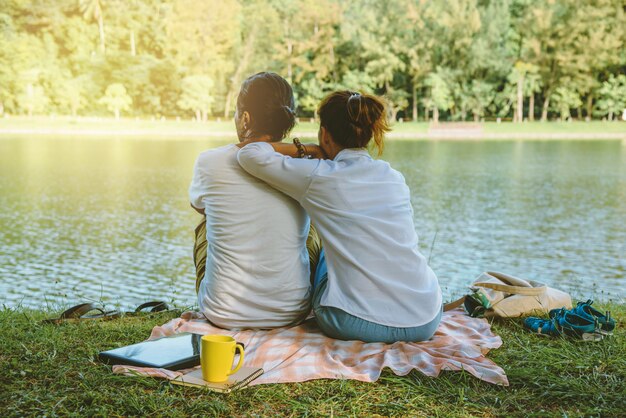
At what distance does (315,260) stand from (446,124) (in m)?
30.9

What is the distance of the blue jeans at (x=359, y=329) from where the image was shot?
7.25 feet

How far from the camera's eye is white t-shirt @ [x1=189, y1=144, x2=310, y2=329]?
90.0 inches

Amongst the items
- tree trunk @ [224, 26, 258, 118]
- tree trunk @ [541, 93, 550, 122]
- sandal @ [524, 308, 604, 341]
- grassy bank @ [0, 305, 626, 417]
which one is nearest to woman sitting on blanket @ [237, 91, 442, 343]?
grassy bank @ [0, 305, 626, 417]

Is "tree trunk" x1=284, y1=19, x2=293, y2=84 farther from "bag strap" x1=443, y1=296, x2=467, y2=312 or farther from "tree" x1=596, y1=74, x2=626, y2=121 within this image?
"bag strap" x1=443, y1=296, x2=467, y2=312

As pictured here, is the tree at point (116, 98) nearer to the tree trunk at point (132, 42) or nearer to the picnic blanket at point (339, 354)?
the tree trunk at point (132, 42)

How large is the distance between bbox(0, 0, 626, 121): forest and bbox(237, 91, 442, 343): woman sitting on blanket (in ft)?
107

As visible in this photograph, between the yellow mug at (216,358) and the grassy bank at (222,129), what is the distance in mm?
26886

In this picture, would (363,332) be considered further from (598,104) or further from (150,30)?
(150,30)

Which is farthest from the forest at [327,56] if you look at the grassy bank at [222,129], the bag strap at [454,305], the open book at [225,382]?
the open book at [225,382]

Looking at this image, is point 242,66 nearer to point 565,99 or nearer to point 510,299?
point 565,99

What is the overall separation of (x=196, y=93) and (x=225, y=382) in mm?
35027

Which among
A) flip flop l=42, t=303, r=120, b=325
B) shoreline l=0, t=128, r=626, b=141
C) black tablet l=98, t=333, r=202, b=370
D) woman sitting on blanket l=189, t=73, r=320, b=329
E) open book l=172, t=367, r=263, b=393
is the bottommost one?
shoreline l=0, t=128, r=626, b=141

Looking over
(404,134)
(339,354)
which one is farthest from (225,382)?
(404,134)

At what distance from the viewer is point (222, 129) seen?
31.7 metres
